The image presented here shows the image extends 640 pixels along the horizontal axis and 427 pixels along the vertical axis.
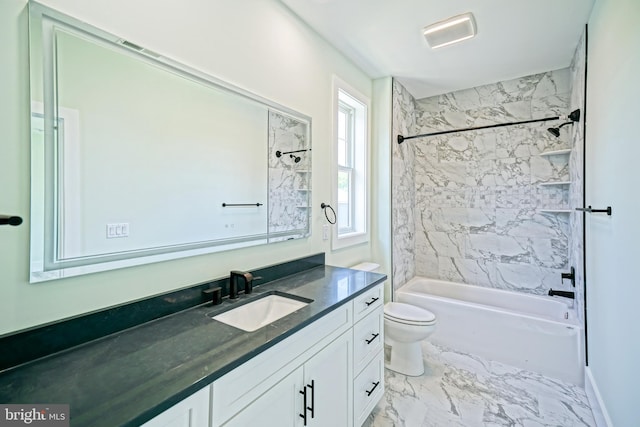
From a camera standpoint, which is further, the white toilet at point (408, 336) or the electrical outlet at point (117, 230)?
the white toilet at point (408, 336)

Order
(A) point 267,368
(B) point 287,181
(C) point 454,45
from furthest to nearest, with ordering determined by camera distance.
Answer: (C) point 454,45 → (B) point 287,181 → (A) point 267,368

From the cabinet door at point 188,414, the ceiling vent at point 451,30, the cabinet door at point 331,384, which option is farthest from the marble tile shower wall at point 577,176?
the cabinet door at point 188,414

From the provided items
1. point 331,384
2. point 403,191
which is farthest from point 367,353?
point 403,191

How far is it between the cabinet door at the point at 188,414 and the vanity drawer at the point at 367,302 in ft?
3.05

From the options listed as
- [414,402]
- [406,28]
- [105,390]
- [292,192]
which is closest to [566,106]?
[406,28]

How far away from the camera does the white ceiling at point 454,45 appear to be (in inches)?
74.3

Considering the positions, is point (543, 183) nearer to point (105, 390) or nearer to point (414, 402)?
point (414, 402)

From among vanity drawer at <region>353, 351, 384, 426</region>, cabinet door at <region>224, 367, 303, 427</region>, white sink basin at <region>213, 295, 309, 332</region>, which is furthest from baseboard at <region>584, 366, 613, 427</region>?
white sink basin at <region>213, 295, 309, 332</region>

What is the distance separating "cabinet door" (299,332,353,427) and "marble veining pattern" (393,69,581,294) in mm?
1668

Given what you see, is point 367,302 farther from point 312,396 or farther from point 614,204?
point 614,204

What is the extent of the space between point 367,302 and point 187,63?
62.9 inches

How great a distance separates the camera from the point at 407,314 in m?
2.40

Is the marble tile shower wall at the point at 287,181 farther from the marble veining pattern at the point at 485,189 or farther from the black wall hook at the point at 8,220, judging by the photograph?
the marble veining pattern at the point at 485,189

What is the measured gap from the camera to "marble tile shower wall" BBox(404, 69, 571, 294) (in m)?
2.89
